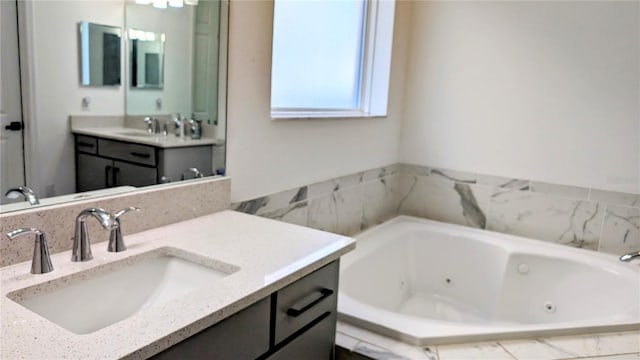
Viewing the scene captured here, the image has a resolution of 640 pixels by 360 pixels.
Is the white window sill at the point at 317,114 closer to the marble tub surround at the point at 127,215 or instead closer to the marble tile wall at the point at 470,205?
the marble tile wall at the point at 470,205

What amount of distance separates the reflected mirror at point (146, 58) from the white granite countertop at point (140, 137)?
156 mm

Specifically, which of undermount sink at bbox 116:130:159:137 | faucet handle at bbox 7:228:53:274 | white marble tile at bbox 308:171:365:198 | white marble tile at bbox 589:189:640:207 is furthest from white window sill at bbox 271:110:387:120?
white marble tile at bbox 589:189:640:207

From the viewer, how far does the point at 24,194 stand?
1268 mm

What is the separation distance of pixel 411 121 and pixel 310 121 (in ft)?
3.25

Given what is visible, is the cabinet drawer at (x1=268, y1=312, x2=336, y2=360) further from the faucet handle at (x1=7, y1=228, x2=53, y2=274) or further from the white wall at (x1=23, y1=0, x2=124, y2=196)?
the white wall at (x1=23, y1=0, x2=124, y2=196)

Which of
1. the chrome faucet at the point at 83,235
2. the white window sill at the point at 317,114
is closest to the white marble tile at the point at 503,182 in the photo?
the white window sill at the point at 317,114

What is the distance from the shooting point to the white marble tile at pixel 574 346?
157 centimetres

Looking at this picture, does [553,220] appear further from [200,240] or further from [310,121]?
[200,240]

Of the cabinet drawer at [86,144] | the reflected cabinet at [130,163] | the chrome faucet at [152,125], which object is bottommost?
the reflected cabinet at [130,163]

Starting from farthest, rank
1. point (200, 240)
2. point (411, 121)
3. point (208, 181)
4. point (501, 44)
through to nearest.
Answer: point (411, 121), point (501, 44), point (208, 181), point (200, 240)

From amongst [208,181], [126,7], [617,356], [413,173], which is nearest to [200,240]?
[208,181]

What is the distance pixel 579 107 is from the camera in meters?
2.48

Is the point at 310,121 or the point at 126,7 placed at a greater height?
the point at 126,7

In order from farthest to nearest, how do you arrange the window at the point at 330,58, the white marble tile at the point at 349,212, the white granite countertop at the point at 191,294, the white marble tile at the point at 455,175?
1. the white marble tile at the point at 455,175
2. the white marble tile at the point at 349,212
3. the window at the point at 330,58
4. the white granite countertop at the point at 191,294
